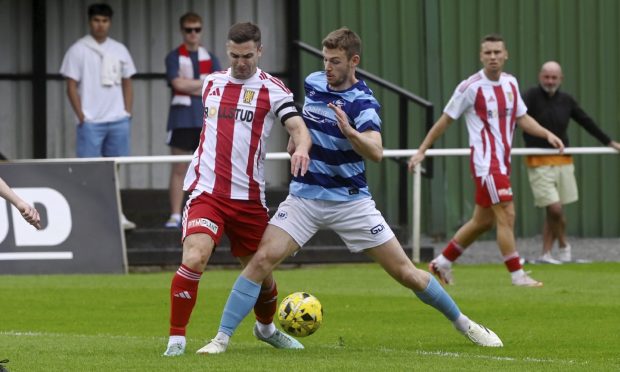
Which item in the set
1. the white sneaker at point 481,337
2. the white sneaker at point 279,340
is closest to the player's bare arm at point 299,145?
the white sneaker at point 279,340

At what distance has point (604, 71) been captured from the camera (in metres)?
21.3

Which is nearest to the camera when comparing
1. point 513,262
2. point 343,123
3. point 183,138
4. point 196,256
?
point 343,123

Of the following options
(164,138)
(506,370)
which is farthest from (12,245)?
(506,370)

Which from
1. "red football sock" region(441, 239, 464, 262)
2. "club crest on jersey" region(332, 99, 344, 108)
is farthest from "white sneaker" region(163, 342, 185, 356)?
"red football sock" region(441, 239, 464, 262)

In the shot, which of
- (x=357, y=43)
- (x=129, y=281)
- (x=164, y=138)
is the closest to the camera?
(x=357, y=43)

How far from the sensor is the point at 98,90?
17.7 meters

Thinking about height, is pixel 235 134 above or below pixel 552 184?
above

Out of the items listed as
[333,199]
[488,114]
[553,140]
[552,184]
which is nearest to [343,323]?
[333,199]

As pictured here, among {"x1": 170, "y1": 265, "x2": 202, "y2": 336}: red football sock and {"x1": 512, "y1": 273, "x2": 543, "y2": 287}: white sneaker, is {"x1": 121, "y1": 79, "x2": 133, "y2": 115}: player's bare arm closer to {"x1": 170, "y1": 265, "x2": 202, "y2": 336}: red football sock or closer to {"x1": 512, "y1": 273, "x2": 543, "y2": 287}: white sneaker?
{"x1": 512, "y1": 273, "x2": 543, "y2": 287}: white sneaker

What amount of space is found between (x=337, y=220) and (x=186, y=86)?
8.53m

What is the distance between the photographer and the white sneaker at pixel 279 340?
9.85 metres

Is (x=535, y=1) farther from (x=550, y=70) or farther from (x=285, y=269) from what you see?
(x=285, y=269)

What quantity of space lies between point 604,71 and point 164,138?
6.20 metres

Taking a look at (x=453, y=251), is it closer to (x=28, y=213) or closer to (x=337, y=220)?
(x=337, y=220)
